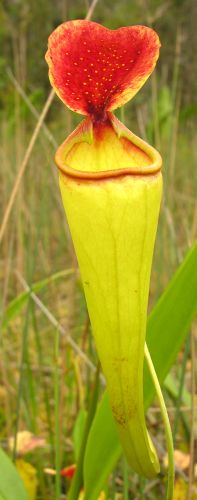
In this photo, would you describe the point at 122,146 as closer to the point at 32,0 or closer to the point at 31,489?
the point at 31,489

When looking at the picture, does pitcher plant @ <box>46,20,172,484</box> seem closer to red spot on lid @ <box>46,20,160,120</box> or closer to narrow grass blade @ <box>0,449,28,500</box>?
red spot on lid @ <box>46,20,160,120</box>

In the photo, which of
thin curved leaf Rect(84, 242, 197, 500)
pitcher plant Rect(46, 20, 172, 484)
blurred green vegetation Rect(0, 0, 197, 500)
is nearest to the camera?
pitcher plant Rect(46, 20, 172, 484)

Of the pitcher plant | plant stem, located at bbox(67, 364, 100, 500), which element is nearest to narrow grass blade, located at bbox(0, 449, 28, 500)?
plant stem, located at bbox(67, 364, 100, 500)

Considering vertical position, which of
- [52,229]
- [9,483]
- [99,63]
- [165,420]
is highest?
[99,63]

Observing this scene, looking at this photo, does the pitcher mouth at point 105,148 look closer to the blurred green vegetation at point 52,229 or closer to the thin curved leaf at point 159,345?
the thin curved leaf at point 159,345

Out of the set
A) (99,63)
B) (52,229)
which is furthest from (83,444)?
(52,229)

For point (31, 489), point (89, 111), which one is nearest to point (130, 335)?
point (89, 111)

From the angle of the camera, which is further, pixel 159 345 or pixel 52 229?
pixel 52 229

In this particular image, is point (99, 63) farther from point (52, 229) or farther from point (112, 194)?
point (52, 229)
